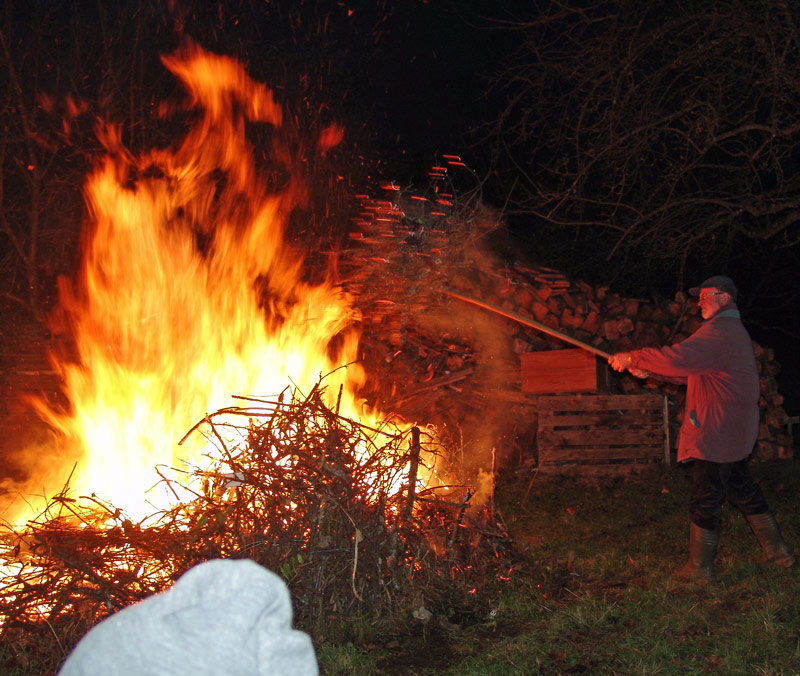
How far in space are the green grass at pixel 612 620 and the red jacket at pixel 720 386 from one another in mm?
847

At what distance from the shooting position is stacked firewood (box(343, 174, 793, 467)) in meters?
8.16

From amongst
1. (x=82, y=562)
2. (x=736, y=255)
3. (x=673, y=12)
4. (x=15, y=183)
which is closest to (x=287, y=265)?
(x=673, y=12)

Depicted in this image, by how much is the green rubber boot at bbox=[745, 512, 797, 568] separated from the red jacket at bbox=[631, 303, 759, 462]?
571mm

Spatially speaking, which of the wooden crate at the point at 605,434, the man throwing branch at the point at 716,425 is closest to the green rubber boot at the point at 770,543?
the man throwing branch at the point at 716,425

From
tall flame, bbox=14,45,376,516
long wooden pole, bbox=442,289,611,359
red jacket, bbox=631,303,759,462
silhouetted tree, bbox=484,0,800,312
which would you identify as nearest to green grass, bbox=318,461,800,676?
red jacket, bbox=631,303,759,462

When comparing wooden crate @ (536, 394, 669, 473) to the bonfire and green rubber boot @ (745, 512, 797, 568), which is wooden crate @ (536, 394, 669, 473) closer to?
the bonfire

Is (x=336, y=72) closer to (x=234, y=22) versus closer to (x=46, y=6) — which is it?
(x=234, y=22)

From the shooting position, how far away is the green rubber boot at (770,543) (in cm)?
500

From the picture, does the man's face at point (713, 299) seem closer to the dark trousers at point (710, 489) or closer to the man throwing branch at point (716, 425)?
the man throwing branch at point (716, 425)

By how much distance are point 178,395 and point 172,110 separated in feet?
29.6

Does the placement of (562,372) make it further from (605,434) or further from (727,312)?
(727,312)

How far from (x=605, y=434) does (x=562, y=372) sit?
2.58ft

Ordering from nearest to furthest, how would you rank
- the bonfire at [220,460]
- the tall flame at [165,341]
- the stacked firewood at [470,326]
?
1. the bonfire at [220,460]
2. the tall flame at [165,341]
3. the stacked firewood at [470,326]

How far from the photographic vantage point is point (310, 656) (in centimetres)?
136
